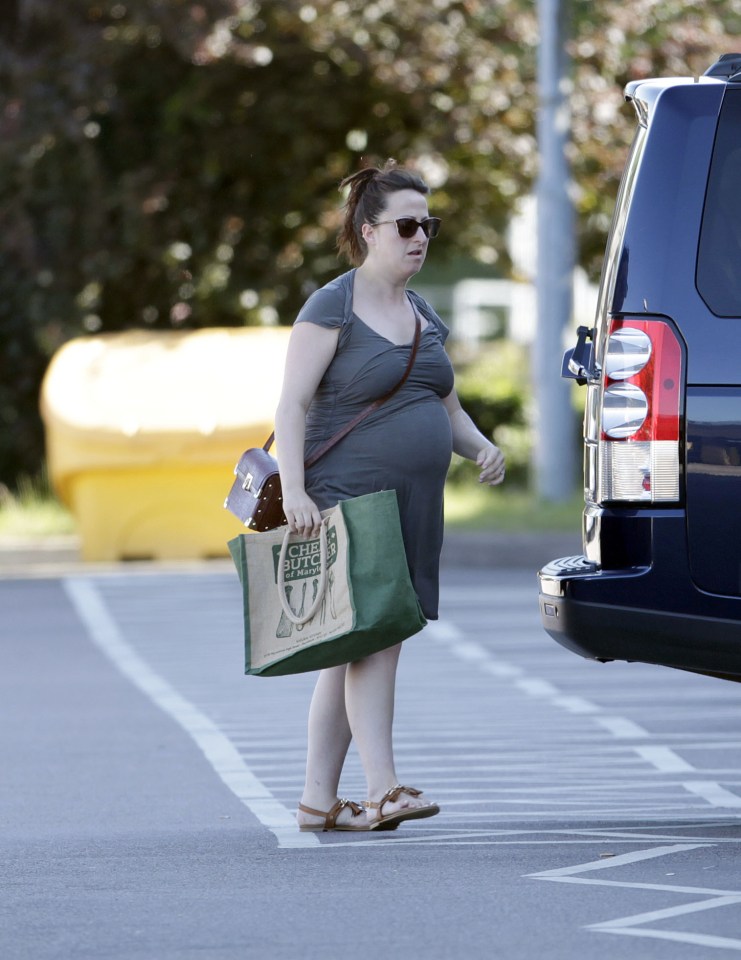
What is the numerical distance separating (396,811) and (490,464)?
3.14 feet

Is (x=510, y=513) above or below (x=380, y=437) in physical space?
below

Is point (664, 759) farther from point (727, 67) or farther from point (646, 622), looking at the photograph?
point (727, 67)

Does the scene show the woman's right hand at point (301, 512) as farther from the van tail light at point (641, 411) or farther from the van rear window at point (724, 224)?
the van rear window at point (724, 224)

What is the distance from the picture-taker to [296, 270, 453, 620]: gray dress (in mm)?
5652

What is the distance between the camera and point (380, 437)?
18.6 feet

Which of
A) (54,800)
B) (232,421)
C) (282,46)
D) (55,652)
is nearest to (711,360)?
(54,800)

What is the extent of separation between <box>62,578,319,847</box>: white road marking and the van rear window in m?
1.75

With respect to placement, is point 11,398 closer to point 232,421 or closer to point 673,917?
point 232,421

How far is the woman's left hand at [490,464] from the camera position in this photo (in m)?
5.77

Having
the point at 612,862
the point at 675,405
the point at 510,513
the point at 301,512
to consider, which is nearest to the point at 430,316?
the point at 301,512

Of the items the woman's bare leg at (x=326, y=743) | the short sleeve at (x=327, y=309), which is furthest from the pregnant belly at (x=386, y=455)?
the woman's bare leg at (x=326, y=743)

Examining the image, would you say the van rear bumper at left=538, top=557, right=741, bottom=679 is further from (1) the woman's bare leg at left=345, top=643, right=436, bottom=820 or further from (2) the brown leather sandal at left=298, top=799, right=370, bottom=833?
(2) the brown leather sandal at left=298, top=799, right=370, bottom=833

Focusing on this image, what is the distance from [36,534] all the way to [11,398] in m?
3.97

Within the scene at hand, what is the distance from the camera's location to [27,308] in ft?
63.6
